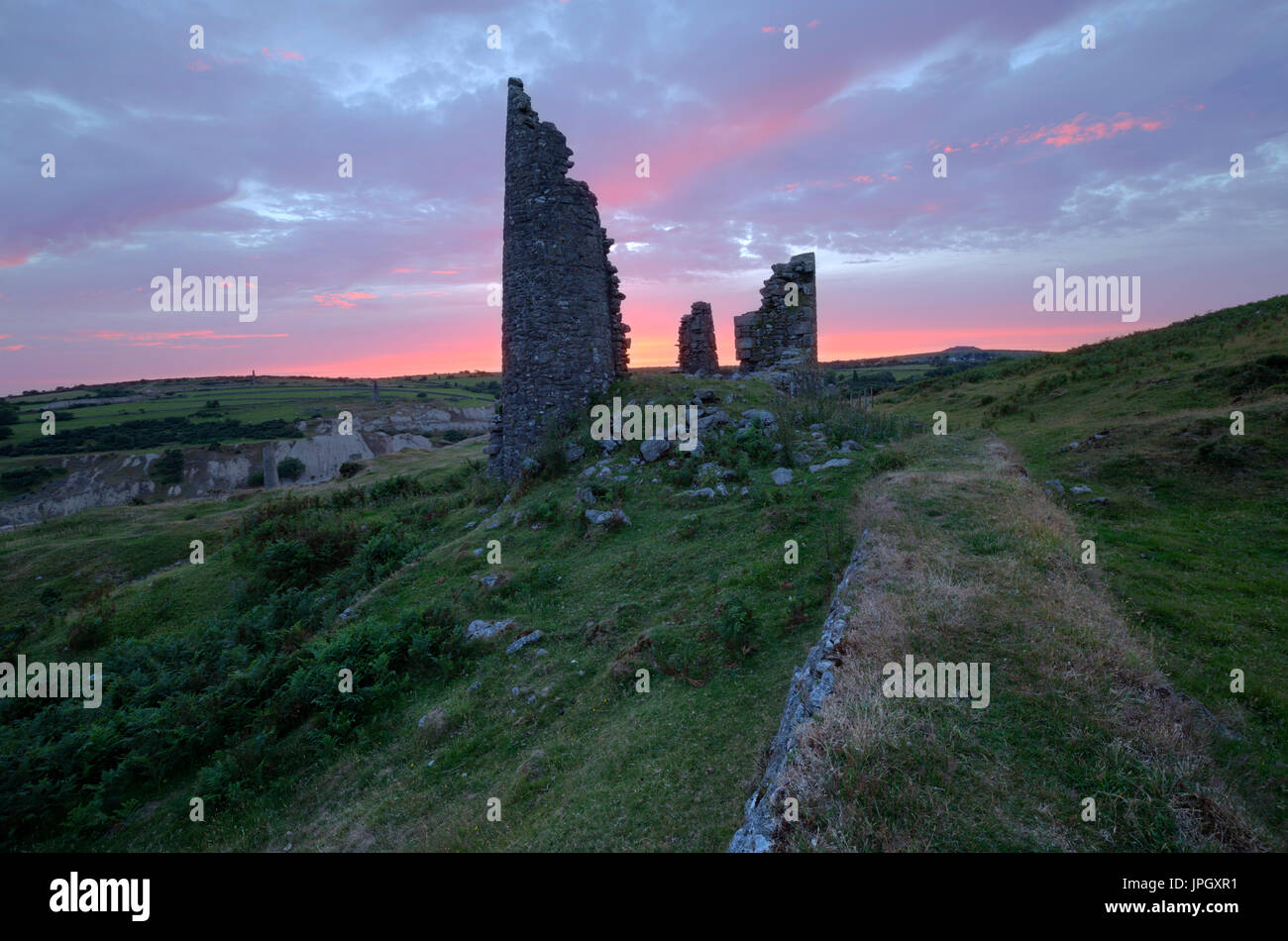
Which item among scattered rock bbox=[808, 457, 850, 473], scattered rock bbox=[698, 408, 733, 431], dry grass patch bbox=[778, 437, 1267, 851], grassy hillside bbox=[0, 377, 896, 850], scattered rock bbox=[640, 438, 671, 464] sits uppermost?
scattered rock bbox=[698, 408, 733, 431]

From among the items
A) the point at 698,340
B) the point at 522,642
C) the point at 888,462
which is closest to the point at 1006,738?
the point at 522,642

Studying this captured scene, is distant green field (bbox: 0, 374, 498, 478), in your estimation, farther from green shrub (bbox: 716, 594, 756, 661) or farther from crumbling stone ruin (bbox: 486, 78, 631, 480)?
green shrub (bbox: 716, 594, 756, 661)

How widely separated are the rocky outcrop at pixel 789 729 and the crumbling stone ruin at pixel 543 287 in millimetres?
11939

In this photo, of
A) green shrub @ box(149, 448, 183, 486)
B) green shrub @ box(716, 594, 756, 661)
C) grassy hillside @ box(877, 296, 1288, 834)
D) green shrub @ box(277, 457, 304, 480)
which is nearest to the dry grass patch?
grassy hillside @ box(877, 296, 1288, 834)

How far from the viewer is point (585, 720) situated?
6.59 m

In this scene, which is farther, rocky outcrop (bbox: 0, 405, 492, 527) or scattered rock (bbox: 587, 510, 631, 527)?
rocky outcrop (bbox: 0, 405, 492, 527)

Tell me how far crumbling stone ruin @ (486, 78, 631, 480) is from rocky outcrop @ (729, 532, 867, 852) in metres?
11.9

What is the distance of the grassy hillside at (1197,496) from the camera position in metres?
5.47

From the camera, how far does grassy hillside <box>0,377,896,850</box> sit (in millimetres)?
5578

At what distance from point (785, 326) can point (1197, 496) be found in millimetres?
12339

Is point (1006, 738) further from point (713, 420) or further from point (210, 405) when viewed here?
point (210, 405)

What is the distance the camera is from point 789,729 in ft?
14.8
